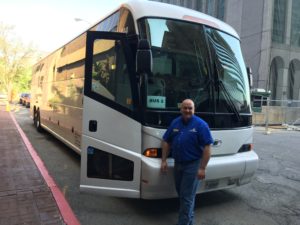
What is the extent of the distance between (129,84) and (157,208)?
6.72 ft

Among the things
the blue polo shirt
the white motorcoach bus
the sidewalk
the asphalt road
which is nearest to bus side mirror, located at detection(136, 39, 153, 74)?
the white motorcoach bus

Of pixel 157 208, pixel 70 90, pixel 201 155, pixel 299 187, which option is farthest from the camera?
pixel 70 90

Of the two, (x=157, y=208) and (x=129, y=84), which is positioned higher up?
(x=129, y=84)

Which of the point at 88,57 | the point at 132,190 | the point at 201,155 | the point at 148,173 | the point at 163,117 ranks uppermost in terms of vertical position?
the point at 88,57

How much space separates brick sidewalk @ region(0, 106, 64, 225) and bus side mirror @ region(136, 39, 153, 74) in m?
2.37

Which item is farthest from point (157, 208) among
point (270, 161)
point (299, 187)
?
point (270, 161)

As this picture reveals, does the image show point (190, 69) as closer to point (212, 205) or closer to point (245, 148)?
point (245, 148)

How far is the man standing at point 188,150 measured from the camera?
3895 millimetres

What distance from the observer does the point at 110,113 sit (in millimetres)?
4484

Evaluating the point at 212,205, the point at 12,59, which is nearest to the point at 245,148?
the point at 212,205

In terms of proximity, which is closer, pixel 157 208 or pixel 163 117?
pixel 163 117

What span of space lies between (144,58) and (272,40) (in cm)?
3044

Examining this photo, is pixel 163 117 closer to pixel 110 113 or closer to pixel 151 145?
pixel 151 145

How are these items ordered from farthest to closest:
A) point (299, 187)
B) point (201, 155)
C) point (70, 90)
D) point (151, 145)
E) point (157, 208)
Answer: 1. point (70, 90)
2. point (299, 187)
3. point (157, 208)
4. point (151, 145)
5. point (201, 155)
